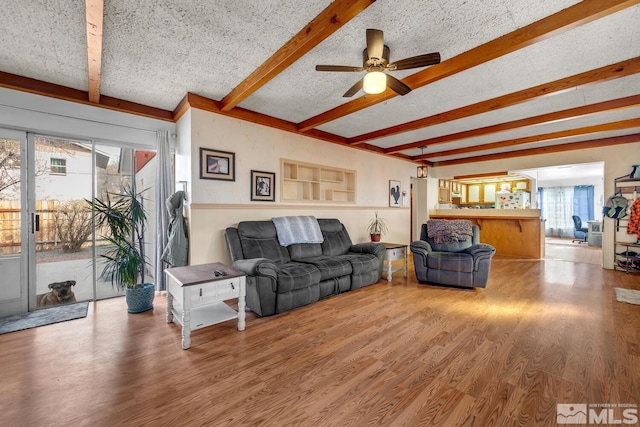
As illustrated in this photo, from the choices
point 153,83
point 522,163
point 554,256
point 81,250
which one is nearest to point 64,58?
point 153,83

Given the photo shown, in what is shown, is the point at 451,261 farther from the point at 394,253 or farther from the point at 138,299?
the point at 138,299

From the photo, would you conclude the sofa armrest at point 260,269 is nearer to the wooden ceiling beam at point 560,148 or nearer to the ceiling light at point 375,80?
the ceiling light at point 375,80

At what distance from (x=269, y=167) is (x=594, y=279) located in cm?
548

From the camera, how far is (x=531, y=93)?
10.2ft

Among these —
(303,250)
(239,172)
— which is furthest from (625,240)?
(239,172)

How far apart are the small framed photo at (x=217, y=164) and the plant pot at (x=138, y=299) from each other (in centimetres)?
148

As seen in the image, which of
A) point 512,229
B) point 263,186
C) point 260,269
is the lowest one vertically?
point 260,269

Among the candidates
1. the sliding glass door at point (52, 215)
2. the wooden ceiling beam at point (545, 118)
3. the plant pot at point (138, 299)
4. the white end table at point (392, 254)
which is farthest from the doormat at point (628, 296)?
the sliding glass door at point (52, 215)

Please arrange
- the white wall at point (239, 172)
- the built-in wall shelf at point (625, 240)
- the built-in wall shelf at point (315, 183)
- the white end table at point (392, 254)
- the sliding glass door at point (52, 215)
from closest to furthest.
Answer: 1. the sliding glass door at point (52, 215)
2. the white wall at point (239, 172)
3. the white end table at point (392, 254)
4. the built-in wall shelf at point (315, 183)
5. the built-in wall shelf at point (625, 240)

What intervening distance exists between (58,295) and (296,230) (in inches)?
116

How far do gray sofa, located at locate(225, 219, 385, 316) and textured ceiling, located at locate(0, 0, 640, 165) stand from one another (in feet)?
5.95

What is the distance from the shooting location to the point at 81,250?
3.37 metres

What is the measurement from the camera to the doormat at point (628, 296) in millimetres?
3304

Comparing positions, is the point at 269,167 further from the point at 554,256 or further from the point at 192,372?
the point at 554,256
